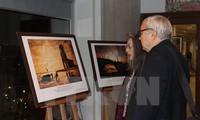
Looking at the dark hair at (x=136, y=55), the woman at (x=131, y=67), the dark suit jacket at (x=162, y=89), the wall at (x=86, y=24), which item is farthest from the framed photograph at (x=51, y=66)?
the wall at (x=86, y=24)

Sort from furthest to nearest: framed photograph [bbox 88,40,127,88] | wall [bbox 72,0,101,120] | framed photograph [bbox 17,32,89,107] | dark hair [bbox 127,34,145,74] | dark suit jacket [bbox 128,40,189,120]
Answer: wall [bbox 72,0,101,120] → framed photograph [bbox 88,40,127,88] → dark hair [bbox 127,34,145,74] → framed photograph [bbox 17,32,89,107] → dark suit jacket [bbox 128,40,189,120]

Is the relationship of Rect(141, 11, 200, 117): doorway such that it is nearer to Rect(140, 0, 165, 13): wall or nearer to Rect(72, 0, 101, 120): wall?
Rect(140, 0, 165, 13): wall

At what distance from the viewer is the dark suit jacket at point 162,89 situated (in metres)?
1.76

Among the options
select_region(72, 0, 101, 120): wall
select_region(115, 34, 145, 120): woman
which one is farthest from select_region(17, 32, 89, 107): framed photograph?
select_region(72, 0, 101, 120): wall

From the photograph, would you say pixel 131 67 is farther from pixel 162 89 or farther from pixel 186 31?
pixel 186 31

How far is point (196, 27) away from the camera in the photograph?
4.86 m

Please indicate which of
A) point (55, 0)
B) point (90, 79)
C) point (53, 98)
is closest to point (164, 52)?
point (53, 98)

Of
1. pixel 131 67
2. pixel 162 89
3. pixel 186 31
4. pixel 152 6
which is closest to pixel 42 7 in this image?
pixel 131 67

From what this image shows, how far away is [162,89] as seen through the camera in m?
1.76

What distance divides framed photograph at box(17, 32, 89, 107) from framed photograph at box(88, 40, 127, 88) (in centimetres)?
50

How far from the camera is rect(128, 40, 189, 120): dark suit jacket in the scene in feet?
5.78

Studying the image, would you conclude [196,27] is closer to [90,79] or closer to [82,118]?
[90,79]

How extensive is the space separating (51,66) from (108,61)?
1222mm

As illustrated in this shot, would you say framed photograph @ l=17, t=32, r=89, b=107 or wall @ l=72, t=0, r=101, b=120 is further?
wall @ l=72, t=0, r=101, b=120
